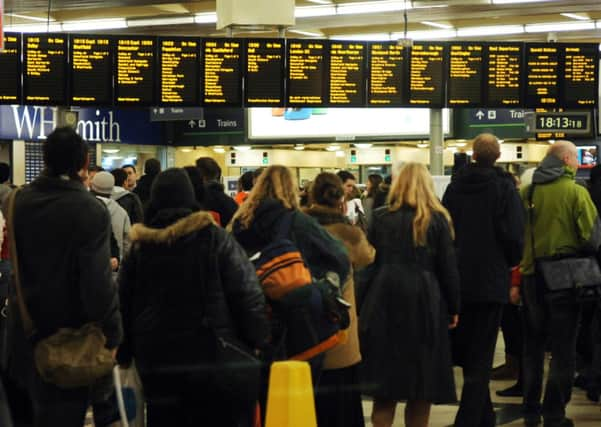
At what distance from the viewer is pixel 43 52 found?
1428 cm

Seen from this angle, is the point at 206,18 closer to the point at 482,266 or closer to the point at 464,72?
the point at 464,72

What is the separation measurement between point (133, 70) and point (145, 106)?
48cm

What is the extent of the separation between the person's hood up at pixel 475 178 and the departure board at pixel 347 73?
26.9ft

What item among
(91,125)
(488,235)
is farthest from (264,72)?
(91,125)

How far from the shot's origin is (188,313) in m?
4.65

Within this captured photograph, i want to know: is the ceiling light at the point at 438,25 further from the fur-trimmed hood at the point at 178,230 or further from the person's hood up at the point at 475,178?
the fur-trimmed hood at the point at 178,230

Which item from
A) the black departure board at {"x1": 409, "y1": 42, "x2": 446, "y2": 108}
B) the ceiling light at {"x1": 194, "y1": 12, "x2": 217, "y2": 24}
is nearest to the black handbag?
the black departure board at {"x1": 409, "y1": 42, "x2": 446, "y2": 108}

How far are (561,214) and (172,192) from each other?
3311 mm

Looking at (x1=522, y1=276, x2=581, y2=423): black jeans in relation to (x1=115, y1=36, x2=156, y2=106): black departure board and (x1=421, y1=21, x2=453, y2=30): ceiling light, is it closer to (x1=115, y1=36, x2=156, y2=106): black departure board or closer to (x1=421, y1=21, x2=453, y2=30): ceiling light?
(x1=115, y1=36, x2=156, y2=106): black departure board

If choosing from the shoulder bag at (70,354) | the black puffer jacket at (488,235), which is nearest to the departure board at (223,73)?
the black puffer jacket at (488,235)

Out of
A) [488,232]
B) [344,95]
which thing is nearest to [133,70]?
[344,95]

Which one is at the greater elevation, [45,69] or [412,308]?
[45,69]

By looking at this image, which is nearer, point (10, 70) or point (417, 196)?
point (417, 196)

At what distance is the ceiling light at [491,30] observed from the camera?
77.7ft
